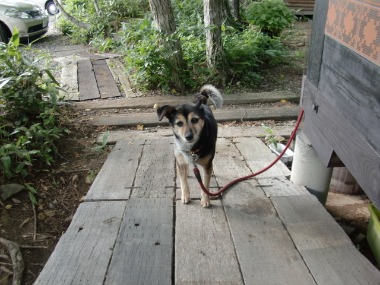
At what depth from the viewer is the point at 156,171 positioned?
3.51m

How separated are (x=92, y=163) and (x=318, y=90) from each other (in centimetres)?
255

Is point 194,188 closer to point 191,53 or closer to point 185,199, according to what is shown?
point 185,199

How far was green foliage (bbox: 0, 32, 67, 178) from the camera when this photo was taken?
352 centimetres

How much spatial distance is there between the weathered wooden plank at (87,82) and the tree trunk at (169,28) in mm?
1421

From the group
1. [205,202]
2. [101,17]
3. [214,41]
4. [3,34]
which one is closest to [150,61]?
[214,41]

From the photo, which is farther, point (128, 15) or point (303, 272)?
point (128, 15)

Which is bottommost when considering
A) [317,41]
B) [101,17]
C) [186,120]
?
[101,17]

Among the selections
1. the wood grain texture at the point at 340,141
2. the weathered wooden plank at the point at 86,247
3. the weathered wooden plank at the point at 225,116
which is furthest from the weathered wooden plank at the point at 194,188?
the weathered wooden plank at the point at 225,116

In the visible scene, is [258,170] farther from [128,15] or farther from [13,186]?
[128,15]

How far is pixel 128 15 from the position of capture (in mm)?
11031

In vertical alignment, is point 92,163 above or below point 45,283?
below

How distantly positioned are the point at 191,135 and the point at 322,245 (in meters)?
1.25

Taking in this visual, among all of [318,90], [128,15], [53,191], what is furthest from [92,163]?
[128,15]

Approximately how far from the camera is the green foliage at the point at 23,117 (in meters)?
3.52
